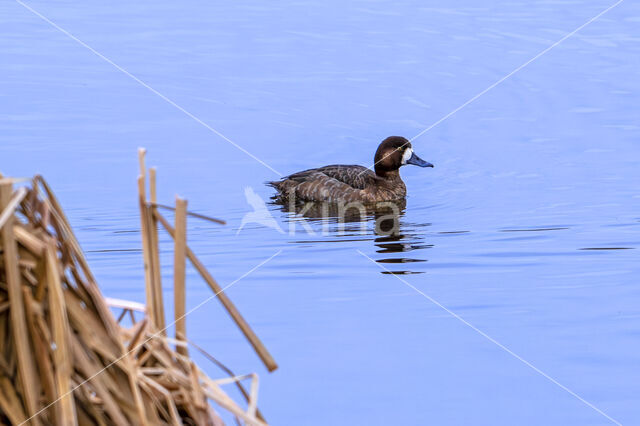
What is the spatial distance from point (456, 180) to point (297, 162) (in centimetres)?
234

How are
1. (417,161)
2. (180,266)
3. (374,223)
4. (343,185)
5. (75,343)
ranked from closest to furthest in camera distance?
(75,343)
(180,266)
(374,223)
(343,185)
(417,161)

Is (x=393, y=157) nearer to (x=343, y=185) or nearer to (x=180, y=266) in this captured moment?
(x=343, y=185)

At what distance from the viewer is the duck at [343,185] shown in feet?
39.8

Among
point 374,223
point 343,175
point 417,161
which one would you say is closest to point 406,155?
point 417,161

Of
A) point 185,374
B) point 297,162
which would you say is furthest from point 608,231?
→ point 185,374

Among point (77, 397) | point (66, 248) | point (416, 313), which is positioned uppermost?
point (66, 248)

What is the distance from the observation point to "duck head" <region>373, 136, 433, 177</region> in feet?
43.2

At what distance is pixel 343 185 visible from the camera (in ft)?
40.5

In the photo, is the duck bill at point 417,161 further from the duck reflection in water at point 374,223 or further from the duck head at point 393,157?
the duck reflection in water at point 374,223

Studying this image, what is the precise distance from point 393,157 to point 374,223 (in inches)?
92.0

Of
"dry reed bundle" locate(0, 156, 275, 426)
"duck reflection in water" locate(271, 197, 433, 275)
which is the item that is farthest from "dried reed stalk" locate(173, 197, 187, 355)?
"duck reflection in water" locate(271, 197, 433, 275)

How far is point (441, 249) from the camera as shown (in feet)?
30.1

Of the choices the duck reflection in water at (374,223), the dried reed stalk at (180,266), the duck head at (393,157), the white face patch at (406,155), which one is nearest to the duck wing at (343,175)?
the duck reflection in water at (374,223)

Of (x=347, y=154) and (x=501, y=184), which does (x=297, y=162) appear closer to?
(x=347, y=154)
